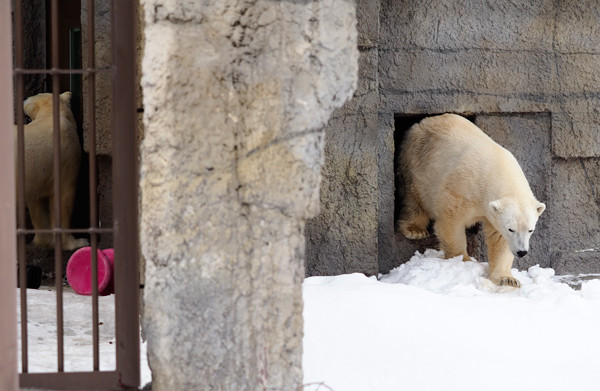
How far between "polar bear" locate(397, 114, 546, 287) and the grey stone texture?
0.20m

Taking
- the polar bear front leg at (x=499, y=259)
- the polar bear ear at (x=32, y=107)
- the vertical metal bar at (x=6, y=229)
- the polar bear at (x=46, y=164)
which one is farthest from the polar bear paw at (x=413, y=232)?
the vertical metal bar at (x=6, y=229)

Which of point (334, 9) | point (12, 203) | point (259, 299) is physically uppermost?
point (334, 9)

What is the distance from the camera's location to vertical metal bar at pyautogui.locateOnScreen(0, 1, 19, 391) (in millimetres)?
2295

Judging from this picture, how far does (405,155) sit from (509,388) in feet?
10.4

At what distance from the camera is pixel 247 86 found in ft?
8.09

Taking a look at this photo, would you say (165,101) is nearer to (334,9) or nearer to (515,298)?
(334,9)

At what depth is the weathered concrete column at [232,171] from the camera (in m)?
2.46

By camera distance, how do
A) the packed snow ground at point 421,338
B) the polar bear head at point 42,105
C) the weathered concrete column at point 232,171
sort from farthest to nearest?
the polar bear head at point 42,105, the packed snow ground at point 421,338, the weathered concrete column at point 232,171

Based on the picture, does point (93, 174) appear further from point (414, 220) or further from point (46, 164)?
point (414, 220)

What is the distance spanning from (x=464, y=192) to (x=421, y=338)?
2.12 meters

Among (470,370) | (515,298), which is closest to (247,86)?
(470,370)

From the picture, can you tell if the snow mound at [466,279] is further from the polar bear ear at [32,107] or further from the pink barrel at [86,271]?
the polar bear ear at [32,107]

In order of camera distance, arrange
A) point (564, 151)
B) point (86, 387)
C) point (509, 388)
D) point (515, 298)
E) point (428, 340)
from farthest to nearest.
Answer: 1. point (564, 151)
2. point (515, 298)
3. point (428, 340)
4. point (509, 388)
5. point (86, 387)

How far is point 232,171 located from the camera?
250 centimetres
